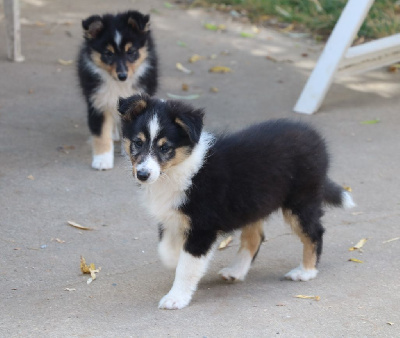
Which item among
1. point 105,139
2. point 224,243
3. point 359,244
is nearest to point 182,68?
point 105,139

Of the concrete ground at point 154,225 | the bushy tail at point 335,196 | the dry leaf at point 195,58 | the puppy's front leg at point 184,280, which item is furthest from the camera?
the dry leaf at point 195,58

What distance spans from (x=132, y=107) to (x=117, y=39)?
97.5 inches

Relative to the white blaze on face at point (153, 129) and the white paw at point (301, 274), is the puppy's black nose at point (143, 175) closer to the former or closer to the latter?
the white blaze on face at point (153, 129)

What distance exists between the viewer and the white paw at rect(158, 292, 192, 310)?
4.39 m

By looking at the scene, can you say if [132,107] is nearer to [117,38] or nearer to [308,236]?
[308,236]

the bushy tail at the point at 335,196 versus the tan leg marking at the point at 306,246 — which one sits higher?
the bushy tail at the point at 335,196

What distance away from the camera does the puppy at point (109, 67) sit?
6734 mm

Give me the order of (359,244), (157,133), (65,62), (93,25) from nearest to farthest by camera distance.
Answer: (157,133) < (359,244) < (93,25) < (65,62)

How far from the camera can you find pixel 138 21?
22.1 feet

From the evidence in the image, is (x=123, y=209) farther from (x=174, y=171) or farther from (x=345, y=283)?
(x=345, y=283)

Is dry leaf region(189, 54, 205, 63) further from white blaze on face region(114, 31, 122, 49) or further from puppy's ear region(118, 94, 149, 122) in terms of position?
puppy's ear region(118, 94, 149, 122)

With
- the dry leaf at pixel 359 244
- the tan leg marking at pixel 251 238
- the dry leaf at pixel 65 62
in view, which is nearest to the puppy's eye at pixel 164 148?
the tan leg marking at pixel 251 238

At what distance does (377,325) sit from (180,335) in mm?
1089

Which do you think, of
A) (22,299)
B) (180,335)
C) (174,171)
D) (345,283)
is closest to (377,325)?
(345,283)
